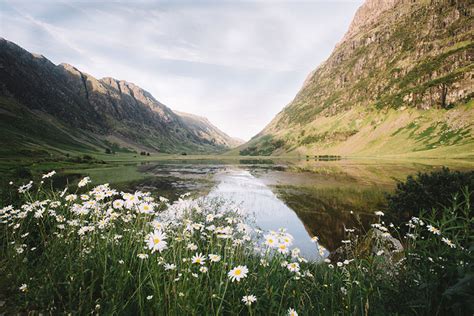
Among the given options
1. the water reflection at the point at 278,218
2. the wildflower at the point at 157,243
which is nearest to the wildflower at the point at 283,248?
the wildflower at the point at 157,243

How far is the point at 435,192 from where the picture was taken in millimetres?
13133

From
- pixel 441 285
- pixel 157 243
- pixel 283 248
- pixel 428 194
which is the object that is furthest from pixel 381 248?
pixel 428 194

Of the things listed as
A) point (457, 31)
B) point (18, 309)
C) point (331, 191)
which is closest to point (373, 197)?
point (331, 191)

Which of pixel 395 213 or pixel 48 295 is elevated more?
pixel 48 295

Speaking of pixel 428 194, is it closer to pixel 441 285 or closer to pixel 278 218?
pixel 278 218

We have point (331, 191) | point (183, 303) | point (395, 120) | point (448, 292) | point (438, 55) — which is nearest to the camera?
point (448, 292)

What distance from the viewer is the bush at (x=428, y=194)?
12609 mm

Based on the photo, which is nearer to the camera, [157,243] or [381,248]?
[157,243]

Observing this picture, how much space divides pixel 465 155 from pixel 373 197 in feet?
297

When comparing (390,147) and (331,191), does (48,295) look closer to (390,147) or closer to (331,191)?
(331,191)

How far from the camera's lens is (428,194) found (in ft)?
42.2

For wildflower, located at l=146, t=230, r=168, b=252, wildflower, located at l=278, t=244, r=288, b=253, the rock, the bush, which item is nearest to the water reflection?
the rock

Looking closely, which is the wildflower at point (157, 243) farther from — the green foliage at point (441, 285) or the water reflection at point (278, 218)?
the water reflection at point (278, 218)

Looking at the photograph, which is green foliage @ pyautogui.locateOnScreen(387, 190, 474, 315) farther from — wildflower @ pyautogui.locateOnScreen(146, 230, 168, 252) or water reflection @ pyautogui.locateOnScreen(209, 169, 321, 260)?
water reflection @ pyautogui.locateOnScreen(209, 169, 321, 260)
